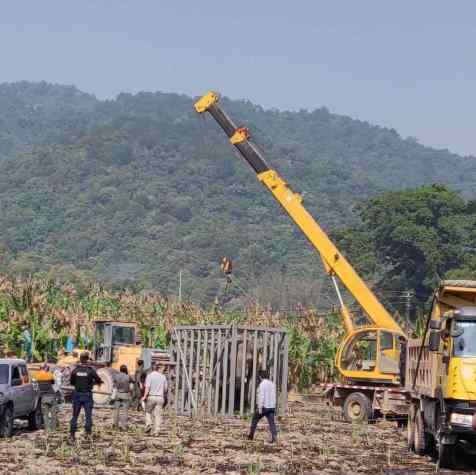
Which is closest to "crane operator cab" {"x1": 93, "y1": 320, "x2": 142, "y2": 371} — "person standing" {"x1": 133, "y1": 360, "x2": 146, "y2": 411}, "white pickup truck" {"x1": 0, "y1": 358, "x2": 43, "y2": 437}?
"person standing" {"x1": 133, "y1": 360, "x2": 146, "y2": 411}

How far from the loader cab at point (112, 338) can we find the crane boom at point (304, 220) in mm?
6222

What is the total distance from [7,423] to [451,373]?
30.7 feet

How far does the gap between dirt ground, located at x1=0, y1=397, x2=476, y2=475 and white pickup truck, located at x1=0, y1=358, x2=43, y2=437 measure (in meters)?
0.35

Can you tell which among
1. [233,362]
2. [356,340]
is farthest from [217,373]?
[356,340]

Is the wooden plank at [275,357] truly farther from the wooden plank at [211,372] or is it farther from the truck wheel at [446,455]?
the truck wheel at [446,455]

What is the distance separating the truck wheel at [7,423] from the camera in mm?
24719

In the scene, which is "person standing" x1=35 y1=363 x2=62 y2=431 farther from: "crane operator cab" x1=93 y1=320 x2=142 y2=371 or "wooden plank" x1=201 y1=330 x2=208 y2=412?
"crane operator cab" x1=93 y1=320 x2=142 y2=371

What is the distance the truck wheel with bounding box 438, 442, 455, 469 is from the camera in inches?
856

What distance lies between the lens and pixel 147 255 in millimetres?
157625

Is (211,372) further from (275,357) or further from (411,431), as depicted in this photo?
(411,431)

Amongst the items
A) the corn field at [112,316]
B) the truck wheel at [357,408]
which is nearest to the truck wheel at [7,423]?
the truck wheel at [357,408]

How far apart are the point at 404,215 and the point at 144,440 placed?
233 ft

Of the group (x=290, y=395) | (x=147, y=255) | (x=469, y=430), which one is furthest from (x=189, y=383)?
(x=147, y=255)

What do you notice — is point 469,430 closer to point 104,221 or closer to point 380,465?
point 380,465
